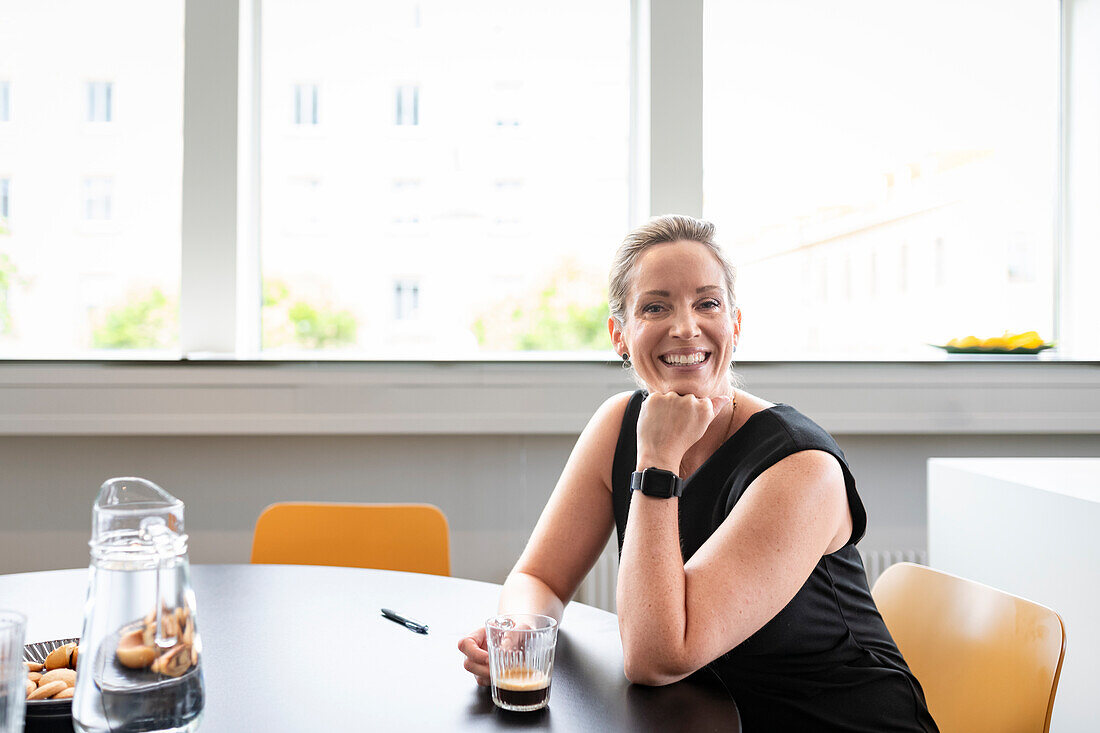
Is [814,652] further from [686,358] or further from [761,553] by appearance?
[686,358]

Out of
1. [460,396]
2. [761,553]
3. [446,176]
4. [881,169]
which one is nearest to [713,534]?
[761,553]

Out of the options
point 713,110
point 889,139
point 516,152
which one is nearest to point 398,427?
point 516,152

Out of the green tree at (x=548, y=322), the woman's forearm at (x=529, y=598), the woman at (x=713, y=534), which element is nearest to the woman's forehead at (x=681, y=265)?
the woman at (x=713, y=534)

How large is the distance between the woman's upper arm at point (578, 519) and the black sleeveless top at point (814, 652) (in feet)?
0.74

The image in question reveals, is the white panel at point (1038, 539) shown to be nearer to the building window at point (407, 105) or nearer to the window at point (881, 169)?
the window at point (881, 169)

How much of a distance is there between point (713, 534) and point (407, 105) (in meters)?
2.19

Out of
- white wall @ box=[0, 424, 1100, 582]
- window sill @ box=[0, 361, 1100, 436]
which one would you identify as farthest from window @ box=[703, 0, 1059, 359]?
white wall @ box=[0, 424, 1100, 582]

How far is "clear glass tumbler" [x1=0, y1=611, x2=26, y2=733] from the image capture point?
66cm

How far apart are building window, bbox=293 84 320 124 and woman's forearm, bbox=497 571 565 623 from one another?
2038mm

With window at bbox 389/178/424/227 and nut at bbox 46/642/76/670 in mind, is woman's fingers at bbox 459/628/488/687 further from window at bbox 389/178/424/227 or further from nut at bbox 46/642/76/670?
window at bbox 389/178/424/227

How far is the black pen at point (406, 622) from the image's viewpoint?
121 cm

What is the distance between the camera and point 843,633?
1268mm

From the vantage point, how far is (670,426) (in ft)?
4.17

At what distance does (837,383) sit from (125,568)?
2346mm
